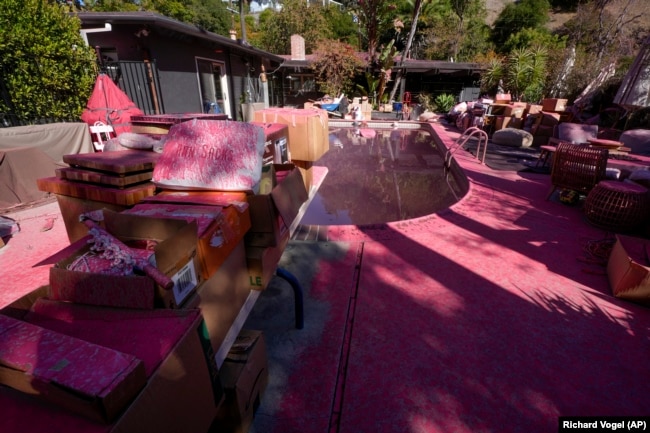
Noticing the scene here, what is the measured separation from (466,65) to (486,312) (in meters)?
21.8

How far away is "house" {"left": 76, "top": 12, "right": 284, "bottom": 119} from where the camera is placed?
24.1ft

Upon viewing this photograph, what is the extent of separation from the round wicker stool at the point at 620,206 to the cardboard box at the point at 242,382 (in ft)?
16.2

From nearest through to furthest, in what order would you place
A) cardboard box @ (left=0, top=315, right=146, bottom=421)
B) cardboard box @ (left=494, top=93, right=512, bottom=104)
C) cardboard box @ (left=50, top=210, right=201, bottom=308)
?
cardboard box @ (left=0, top=315, right=146, bottom=421), cardboard box @ (left=50, top=210, right=201, bottom=308), cardboard box @ (left=494, top=93, right=512, bottom=104)

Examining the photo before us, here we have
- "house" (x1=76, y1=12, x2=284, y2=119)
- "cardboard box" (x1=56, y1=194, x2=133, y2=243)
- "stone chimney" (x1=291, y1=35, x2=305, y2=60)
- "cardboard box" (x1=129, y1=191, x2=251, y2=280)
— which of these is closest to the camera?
"cardboard box" (x1=129, y1=191, x2=251, y2=280)

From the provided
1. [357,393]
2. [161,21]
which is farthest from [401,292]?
[161,21]

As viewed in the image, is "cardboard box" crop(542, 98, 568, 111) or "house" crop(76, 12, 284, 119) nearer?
"house" crop(76, 12, 284, 119)

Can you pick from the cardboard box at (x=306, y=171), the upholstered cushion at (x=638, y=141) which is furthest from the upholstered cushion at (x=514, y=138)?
the cardboard box at (x=306, y=171)

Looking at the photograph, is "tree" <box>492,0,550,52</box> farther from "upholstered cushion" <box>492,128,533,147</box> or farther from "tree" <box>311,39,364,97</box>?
"upholstered cushion" <box>492,128,533,147</box>

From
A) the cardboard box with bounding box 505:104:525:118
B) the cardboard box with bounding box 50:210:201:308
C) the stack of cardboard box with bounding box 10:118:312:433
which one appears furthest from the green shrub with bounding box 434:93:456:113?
the cardboard box with bounding box 50:210:201:308

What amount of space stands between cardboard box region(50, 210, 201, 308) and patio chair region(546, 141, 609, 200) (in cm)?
596

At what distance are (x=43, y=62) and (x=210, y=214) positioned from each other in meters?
6.64

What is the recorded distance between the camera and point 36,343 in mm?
816

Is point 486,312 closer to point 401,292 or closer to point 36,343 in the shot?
point 401,292

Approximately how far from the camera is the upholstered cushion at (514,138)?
10.5m
